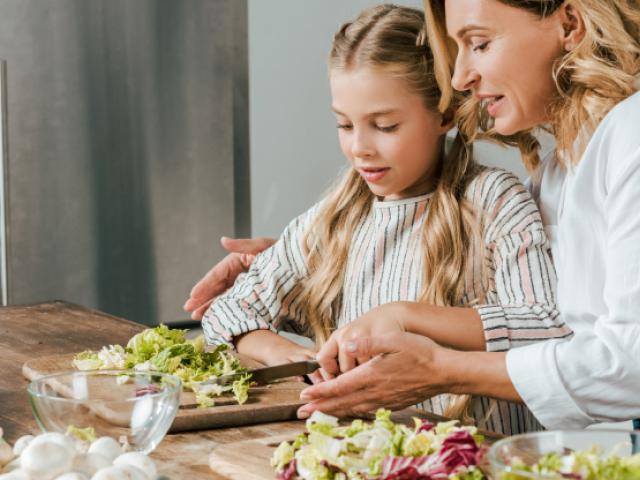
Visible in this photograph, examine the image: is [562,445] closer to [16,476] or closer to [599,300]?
[16,476]

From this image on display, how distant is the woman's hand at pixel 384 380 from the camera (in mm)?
1399

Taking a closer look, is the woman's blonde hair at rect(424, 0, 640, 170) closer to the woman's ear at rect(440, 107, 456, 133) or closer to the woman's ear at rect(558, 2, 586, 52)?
the woman's ear at rect(558, 2, 586, 52)

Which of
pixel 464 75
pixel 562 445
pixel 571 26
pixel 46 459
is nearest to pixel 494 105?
pixel 464 75

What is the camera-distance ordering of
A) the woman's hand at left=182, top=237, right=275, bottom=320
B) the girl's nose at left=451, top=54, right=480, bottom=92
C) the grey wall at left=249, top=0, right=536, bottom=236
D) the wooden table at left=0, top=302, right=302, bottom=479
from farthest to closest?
the grey wall at left=249, top=0, right=536, bottom=236 → the woman's hand at left=182, top=237, right=275, bottom=320 → the girl's nose at left=451, top=54, right=480, bottom=92 → the wooden table at left=0, top=302, right=302, bottom=479

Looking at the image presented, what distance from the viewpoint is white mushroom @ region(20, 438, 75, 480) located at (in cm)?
96

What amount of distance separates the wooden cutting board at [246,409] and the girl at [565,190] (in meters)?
0.04

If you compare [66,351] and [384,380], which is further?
[66,351]

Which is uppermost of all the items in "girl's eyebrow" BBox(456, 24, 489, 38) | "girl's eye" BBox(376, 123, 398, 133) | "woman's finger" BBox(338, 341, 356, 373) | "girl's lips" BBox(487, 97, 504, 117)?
"girl's eyebrow" BBox(456, 24, 489, 38)

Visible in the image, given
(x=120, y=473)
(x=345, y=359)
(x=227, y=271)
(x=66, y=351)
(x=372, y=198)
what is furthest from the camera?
(x=227, y=271)

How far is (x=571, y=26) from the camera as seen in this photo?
164cm

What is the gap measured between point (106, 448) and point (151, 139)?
9.86 ft

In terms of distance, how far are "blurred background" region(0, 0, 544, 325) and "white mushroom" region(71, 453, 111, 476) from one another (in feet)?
9.39

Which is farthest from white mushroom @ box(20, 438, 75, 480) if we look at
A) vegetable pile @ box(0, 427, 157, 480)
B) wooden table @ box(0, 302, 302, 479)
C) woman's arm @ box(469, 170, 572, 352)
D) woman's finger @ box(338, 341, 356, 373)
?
woman's arm @ box(469, 170, 572, 352)

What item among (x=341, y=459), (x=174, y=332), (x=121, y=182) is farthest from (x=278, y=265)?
(x=121, y=182)
